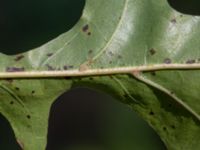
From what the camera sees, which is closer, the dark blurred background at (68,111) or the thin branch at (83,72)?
the thin branch at (83,72)

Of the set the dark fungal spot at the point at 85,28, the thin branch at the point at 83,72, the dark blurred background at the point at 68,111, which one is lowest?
the dark blurred background at the point at 68,111

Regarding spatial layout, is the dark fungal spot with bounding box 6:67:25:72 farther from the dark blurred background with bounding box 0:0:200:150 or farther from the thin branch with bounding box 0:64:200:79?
the dark blurred background with bounding box 0:0:200:150

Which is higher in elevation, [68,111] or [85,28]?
[85,28]

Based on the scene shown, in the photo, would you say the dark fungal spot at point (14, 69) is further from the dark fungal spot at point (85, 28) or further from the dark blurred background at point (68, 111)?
the dark blurred background at point (68, 111)

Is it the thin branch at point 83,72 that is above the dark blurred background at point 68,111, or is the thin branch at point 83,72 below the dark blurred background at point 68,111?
above

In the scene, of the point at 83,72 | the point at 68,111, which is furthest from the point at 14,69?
the point at 68,111

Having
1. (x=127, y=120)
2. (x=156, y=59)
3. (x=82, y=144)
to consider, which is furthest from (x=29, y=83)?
(x=82, y=144)

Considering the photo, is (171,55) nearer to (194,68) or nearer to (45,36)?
(194,68)

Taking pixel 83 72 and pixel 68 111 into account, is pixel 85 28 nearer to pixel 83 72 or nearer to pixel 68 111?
pixel 83 72

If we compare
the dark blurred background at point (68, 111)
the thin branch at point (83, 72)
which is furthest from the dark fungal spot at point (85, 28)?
the dark blurred background at point (68, 111)
